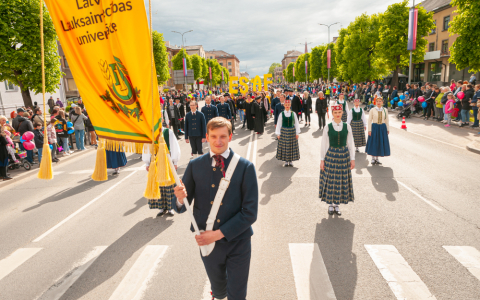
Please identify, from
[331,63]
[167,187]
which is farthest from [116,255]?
[331,63]

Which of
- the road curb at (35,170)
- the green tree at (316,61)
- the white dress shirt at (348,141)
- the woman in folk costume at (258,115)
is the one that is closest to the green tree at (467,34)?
the woman in folk costume at (258,115)

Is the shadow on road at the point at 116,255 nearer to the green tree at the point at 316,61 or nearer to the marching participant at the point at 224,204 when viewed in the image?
the marching participant at the point at 224,204

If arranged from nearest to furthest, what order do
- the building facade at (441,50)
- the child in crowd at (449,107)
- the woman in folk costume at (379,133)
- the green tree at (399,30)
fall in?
the woman in folk costume at (379,133) < the child in crowd at (449,107) < the green tree at (399,30) < the building facade at (441,50)

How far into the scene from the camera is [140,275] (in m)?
4.12

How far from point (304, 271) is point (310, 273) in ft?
0.29

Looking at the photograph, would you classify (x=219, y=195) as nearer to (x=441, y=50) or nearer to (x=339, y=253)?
(x=339, y=253)

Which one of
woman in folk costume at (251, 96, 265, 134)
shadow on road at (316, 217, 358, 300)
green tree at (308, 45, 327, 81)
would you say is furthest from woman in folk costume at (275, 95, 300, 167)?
green tree at (308, 45, 327, 81)

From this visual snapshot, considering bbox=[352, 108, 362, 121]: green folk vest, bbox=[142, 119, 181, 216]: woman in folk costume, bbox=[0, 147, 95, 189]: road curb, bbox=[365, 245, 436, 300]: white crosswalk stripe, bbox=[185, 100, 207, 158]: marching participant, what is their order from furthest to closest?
1. bbox=[352, 108, 362, 121]: green folk vest
2. bbox=[185, 100, 207, 158]: marching participant
3. bbox=[0, 147, 95, 189]: road curb
4. bbox=[142, 119, 181, 216]: woman in folk costume
5. bbox=[365, 245, 436, 300]: white crosswalk stripe

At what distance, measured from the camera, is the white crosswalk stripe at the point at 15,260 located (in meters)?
4.46

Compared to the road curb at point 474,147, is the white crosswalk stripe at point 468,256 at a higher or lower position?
lower

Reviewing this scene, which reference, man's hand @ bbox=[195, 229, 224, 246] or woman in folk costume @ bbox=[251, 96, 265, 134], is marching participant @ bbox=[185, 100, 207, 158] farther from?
man's hand @ bbox=[195, 229, 224, 246]

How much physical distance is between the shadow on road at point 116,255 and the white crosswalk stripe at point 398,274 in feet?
12.0

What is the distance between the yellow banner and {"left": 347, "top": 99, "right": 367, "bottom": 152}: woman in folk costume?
8.74m

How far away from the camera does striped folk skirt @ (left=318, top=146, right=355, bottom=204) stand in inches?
226
